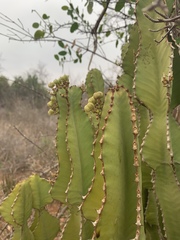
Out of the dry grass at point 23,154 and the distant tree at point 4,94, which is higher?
the distant tree at point 4,94

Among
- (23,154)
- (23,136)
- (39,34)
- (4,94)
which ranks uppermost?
(4,94)

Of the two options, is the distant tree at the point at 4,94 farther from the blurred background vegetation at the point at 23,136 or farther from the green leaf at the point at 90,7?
the green leaf at the point at 90,7

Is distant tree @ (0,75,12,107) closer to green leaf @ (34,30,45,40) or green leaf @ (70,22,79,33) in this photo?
green leaf @ (34,30,45,40)

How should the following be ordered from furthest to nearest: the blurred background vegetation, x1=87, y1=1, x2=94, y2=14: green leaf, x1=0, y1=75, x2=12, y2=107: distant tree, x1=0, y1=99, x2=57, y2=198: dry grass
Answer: x1=0, y1=75, x2=12, y2=107: distant tree → x1=0, y1=99, x2=57, y2=198: dry grass → the blurred background vegetation → x1=87, y1=1, x2=94, y2=14: green leaf

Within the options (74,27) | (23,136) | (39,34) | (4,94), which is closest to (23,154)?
(23,136)

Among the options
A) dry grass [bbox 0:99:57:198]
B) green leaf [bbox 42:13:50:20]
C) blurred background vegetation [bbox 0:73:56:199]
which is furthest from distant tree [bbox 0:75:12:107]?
green leaf [bbox 42:13:50:20]

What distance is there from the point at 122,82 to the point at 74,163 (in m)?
0.22

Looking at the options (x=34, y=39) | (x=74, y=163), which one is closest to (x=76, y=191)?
(x=74, y=163)

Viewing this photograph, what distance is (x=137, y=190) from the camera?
67 centimetres

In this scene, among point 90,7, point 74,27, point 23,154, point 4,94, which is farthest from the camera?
point 4,94

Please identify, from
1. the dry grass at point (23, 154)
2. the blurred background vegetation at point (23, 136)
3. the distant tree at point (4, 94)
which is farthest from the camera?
the distant tree at point (4, 94)

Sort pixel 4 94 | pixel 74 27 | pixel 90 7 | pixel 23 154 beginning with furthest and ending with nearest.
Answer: pixel 4 94 < pixel 23 154 < pixel 74 27 < pixel 90 7

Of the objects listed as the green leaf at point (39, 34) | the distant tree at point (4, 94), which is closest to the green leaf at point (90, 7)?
the green leaf at point (39, 34)

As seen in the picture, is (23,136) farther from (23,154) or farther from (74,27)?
(23,154)
